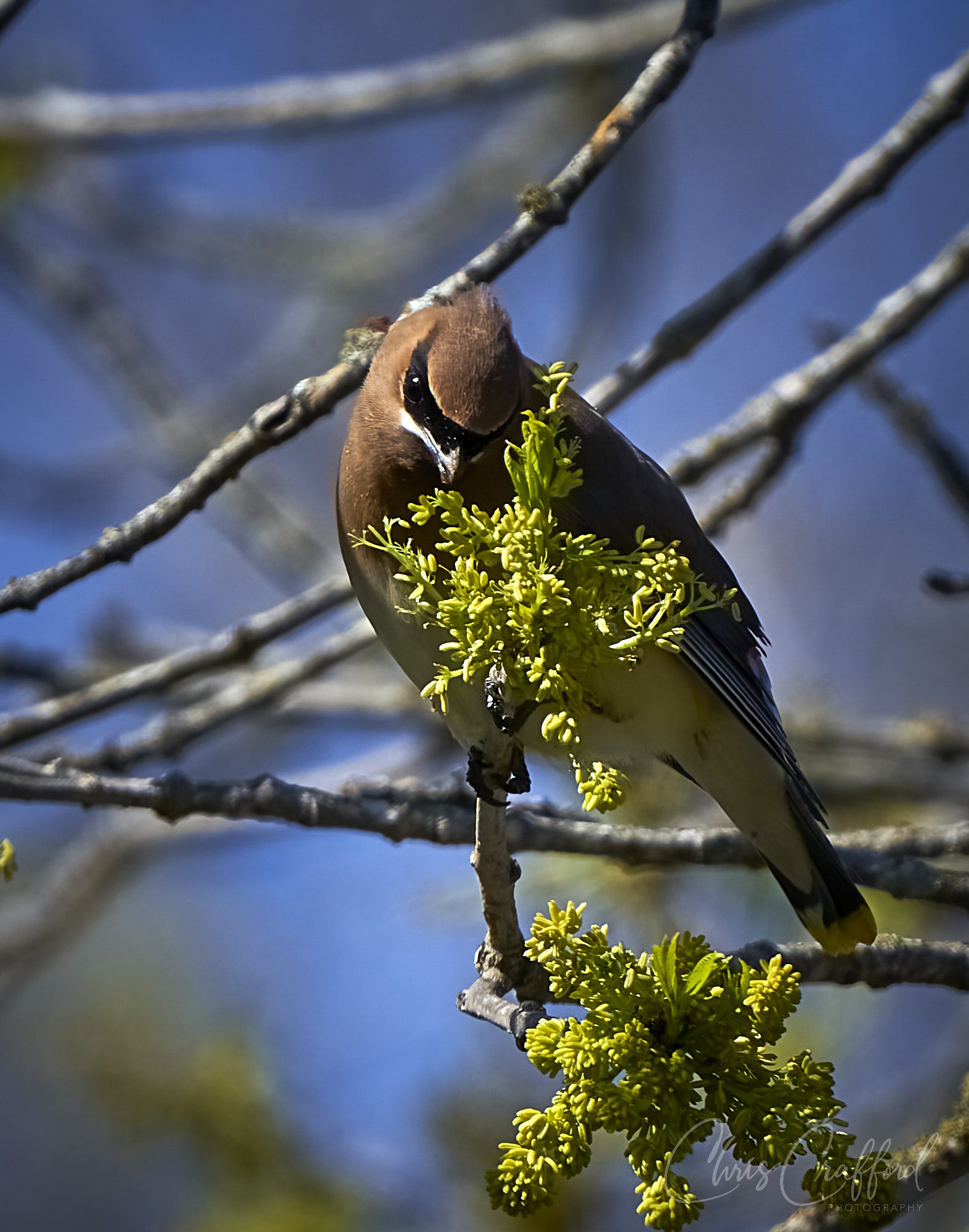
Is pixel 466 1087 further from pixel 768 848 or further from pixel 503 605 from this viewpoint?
pixel 503 605

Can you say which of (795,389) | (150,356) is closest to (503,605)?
(795,389)

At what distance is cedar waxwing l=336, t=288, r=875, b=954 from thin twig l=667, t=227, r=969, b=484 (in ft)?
1.43

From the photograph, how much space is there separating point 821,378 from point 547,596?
2542 millimetres

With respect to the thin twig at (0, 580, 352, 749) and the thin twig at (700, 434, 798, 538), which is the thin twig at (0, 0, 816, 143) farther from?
the thin twig at (0, 580, 352, 749)

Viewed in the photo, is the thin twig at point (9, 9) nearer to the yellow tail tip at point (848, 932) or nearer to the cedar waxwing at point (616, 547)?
the cedar waxwing at point (616, 547)

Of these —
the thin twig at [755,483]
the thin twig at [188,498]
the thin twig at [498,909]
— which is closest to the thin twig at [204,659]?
the thin twig at [188,498]

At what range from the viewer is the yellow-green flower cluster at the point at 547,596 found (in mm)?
2189

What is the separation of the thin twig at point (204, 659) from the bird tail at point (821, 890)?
1537mm

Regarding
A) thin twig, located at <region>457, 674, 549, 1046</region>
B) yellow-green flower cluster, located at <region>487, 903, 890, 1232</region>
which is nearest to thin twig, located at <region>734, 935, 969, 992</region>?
thin twig, located at <region>457, 674, 549, 1046</region>

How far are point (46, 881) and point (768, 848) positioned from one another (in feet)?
10.6

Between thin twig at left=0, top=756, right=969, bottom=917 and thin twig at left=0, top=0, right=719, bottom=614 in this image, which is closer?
thin twig at left=0, top=0, right=719, bottom=614

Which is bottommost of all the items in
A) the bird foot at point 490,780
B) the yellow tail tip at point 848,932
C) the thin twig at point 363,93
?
the yellow tail tip at point 848,932

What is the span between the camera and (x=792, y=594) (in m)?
8.73

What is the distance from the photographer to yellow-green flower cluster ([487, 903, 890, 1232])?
84.0 inches
